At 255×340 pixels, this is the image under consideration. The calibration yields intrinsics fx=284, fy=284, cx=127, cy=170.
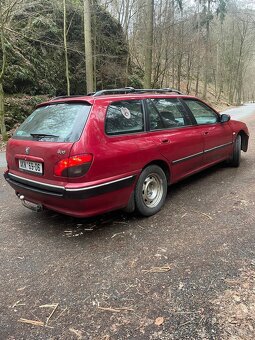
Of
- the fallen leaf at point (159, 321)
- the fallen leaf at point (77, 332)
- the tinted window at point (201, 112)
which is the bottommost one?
the fallen leaf at point (77, 332)

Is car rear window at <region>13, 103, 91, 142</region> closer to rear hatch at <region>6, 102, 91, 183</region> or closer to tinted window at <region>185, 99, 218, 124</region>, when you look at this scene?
rear hatch at <region>6, 102, 91, 183</region>

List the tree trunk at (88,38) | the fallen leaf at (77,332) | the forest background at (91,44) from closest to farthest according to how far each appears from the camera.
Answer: the fallen leaf at (77,332), the tree trunk at (88,38), the forest background at (91,44)

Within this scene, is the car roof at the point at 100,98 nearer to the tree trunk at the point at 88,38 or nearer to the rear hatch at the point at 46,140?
the rear hatch at the point at 46,140

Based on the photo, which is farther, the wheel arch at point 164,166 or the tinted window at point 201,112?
the tinted window at point 201,112

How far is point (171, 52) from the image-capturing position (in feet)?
70.7

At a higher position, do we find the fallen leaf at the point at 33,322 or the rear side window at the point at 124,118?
the rear side window at the point at 124,118

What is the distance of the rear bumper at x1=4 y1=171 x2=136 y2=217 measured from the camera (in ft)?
10.2

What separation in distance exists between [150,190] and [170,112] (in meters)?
1.32

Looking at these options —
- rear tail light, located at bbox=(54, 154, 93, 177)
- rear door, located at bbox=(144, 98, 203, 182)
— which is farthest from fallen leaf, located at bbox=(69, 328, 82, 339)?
rear door, located at bbox=(144, 98, 203, 182)

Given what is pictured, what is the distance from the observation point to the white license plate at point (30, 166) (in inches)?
133

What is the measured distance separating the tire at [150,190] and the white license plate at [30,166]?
1.23 m

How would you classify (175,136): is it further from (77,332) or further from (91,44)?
(91,44)

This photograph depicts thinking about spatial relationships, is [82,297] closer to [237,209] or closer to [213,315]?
[213,315]

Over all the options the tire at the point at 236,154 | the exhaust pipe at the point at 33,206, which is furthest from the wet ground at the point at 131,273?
the tire at the point at 236,154
